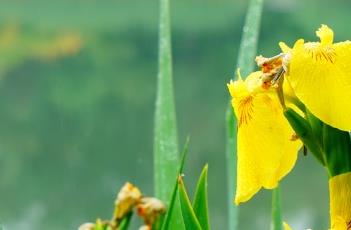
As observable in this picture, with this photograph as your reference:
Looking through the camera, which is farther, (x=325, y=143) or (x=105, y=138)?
(x=105, y=138)

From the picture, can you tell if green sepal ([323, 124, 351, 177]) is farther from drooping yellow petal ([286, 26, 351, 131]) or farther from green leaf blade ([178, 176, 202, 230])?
green leaf blade ([178, 176, 202, 230])

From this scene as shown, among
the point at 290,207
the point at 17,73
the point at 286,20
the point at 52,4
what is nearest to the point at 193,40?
the point at 286,20

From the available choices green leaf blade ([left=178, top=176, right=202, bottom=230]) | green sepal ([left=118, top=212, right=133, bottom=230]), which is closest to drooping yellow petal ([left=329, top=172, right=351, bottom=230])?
green leaf blade ([left=178, top=176, right=202, bottom=230])

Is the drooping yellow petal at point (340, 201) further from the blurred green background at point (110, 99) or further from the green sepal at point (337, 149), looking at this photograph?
the blurred green background at point (110, 99)

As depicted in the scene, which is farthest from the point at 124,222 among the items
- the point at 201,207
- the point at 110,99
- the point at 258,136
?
the point at 110,99

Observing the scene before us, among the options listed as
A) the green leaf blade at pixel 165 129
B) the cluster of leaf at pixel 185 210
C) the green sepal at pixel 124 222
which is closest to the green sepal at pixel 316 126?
the cluster of leaf at pixel 185 210

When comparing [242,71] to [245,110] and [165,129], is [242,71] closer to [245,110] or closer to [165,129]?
[165,129]

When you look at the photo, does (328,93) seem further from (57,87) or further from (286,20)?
(286,20)
